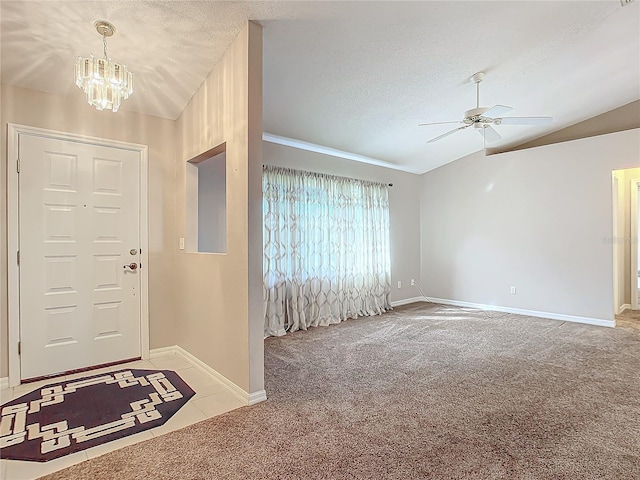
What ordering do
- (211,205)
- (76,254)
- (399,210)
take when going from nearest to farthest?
1. (76,254)
2. (211,205)
3. (399,210)

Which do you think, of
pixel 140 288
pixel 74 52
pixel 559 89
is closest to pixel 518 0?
pixel 559 89

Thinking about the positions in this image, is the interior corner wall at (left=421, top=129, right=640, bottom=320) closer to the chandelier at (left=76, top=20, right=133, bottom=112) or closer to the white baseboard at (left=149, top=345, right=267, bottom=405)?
the white baseboard at (left=149, top=345, right=267, bottom=405)

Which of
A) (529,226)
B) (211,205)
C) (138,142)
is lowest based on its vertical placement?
(529,226)

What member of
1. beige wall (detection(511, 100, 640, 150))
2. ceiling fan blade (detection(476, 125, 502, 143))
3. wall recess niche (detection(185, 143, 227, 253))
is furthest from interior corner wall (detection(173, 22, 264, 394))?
beige wall (detection(511, 100, 640, 150))

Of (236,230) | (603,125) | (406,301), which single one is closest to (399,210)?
(406,301)

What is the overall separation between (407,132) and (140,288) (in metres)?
3.90

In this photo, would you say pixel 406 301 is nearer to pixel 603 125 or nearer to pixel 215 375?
pixel 603 125

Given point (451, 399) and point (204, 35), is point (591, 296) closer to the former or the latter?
point (451, 399)

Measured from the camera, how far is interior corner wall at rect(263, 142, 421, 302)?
5223mm

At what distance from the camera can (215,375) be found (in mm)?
2822

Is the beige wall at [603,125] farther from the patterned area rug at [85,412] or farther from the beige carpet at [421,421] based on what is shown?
the patterned area rug at [85,412]

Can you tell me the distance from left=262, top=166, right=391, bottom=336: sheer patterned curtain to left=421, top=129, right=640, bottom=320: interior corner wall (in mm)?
1390

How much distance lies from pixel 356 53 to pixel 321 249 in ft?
8.70

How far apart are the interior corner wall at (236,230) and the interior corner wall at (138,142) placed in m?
0.62
